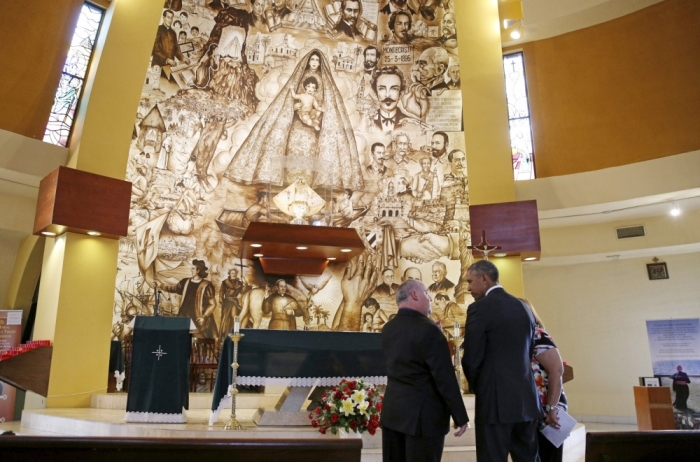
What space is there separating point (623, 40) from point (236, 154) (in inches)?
278

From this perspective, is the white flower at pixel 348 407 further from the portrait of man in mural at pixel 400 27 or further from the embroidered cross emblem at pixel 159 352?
the portrait of man in mural at pixel 400 27

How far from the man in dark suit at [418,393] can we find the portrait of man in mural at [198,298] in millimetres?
6194

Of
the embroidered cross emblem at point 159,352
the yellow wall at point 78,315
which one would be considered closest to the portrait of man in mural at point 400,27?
the yellow wall at point 78,315

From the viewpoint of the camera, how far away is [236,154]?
31.5 feet

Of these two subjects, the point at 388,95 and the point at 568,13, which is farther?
the point at 388,95

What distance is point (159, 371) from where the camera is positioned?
5746 millimetres

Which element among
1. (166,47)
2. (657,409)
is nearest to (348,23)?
(166,47)

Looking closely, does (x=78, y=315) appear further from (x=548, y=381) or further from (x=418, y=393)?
(x=548, y=381)

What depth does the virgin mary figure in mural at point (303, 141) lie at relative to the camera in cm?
966

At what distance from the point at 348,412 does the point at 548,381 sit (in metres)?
2.15

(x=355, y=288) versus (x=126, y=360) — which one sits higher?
(x=355, y=288)

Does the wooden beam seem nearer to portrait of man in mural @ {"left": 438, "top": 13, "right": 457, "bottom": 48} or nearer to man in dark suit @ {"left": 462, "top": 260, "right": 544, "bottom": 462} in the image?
man in dark suit @ {"left": 462, "top": 260, "right": 544, "bottom": 462}

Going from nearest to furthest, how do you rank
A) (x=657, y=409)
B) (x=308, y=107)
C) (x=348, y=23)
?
(x=657, y=409) < (x=308, y=107) < (x=348, y=23)

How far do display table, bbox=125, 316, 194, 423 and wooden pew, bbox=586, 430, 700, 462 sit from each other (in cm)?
482
